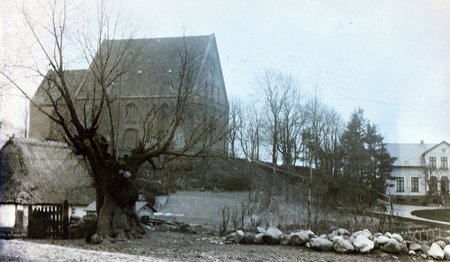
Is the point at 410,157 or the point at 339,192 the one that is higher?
the point at 410,157

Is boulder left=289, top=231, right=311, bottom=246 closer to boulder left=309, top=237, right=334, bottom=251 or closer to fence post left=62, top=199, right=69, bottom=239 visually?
boulder left=309, top=237, right=334, bottom=251

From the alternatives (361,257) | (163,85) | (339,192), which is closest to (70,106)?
(163,85)

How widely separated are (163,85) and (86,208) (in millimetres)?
6558

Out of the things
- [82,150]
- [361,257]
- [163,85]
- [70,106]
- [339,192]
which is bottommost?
[361,257]

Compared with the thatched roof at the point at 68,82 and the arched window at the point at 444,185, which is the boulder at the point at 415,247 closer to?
the arched window at the point at 444,185

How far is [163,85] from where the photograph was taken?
21.2 metres

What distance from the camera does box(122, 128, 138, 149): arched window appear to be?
22.3m

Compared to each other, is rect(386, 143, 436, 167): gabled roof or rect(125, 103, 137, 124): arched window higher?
rect(125, 103, 137, 124): arched window

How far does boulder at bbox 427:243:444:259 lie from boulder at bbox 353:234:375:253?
142cm

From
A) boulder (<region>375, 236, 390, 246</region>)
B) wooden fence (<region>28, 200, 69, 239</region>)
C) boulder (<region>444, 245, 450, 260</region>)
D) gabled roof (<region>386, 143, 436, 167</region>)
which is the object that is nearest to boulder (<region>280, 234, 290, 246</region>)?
boulder (<region>375, 236, 390, 246</region>)

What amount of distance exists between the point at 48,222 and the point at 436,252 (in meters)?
11.8

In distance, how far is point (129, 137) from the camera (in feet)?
75.8

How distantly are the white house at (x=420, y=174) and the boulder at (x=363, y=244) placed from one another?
3521 mm

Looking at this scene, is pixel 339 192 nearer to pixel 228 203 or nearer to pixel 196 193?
pixel 228 203
